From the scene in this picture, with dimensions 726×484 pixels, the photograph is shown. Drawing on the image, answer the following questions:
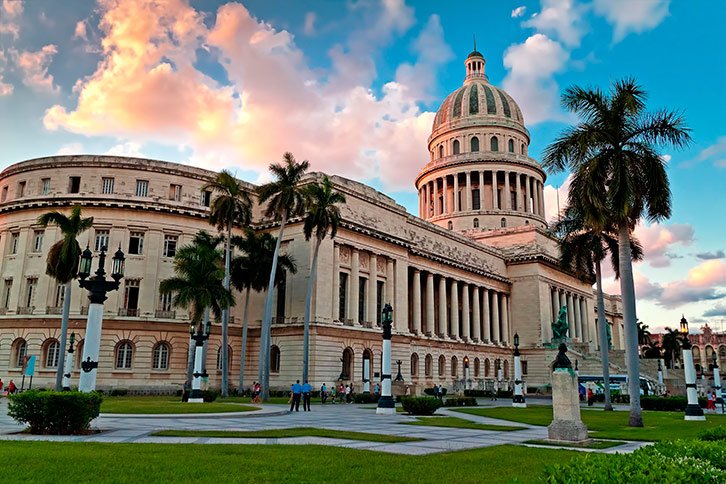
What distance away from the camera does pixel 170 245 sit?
52.5m

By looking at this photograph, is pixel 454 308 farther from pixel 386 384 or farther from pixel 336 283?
pixel 386 384

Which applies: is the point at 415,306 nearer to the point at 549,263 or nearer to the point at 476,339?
the point at 476,339

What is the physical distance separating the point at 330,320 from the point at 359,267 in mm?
7375

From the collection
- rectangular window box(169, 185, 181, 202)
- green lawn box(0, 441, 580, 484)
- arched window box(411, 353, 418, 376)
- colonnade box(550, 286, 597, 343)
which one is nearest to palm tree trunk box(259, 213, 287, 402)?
rectangular window box(169, 185, 181, 202)

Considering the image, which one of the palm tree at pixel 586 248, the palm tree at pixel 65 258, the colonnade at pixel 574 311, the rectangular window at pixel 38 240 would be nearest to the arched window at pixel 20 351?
the rectangular window at pixel 38 240

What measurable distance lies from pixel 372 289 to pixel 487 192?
47.2 metres

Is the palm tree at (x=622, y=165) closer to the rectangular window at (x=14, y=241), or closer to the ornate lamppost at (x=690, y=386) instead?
the ornate lamppost at (x=690, y=386)

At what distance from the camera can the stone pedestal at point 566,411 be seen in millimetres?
17859

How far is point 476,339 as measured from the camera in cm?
7538

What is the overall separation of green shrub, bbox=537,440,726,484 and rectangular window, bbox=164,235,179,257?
161 ft

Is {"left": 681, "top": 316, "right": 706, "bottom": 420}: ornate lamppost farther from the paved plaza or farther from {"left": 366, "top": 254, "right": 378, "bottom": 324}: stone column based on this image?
{"left": 366, "top": 254, "right": 378, "bottom": 324}: stone column

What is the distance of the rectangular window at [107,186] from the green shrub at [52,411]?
3828 cm

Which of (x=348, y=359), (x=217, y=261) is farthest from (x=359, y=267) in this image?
(x=217, y=261)

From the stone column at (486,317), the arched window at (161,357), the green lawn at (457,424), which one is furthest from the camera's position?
the stone column at (486,317)
